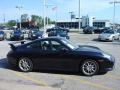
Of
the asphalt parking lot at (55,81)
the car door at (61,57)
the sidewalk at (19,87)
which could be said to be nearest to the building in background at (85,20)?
the car door at (61,57)

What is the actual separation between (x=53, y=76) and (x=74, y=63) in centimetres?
90

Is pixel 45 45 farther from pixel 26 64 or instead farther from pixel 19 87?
pixel 19 87

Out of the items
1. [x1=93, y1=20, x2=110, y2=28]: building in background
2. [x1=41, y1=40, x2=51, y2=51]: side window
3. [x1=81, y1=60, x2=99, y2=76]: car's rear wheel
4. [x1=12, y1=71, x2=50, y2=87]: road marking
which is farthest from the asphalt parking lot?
[x1=93, y1=20, x2=110, y2=28]: building in background

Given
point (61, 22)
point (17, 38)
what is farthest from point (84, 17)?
point (17, 38)

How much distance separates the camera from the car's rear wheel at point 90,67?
10.6 metres

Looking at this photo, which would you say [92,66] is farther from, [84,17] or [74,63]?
[84,17]

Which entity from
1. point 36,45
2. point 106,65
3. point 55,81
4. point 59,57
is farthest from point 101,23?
point 55,81

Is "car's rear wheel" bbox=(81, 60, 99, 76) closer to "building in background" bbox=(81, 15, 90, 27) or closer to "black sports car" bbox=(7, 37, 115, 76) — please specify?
"black sports car" bbox=(7, 37, 115, 76)

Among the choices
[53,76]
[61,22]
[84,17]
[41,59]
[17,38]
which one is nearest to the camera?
[53,76]

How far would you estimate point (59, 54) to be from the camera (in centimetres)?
1088

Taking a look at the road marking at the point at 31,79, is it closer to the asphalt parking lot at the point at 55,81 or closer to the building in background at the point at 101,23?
the asphalt parking lot at the point at 55,81

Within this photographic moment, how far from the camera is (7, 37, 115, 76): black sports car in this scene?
10.6m

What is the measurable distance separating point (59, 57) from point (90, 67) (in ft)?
3.83

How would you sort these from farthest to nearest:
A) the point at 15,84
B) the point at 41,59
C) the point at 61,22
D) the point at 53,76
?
1. the point at 61,22
2. the point at 41,59
3. the point at 53,76
4. the point at 15,84
